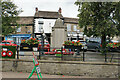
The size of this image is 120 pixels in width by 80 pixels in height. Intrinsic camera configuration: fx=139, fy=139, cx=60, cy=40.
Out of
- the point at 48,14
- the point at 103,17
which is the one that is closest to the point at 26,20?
the point at 48,14

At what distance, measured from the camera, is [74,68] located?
8195mm

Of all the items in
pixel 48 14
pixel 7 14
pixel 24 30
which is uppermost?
pixel 48 14

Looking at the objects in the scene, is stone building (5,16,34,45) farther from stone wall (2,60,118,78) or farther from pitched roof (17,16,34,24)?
stone wall (2,60,118,78)

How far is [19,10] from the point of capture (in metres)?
17.0

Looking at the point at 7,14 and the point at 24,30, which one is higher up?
the point at 7,14

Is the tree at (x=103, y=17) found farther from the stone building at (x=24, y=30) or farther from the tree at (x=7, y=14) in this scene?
the stone building at (x=24, y=30)

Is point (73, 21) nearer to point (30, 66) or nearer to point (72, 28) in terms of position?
point (72, 28)

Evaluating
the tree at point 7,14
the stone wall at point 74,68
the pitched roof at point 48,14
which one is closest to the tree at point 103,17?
the stone wall at point 74,68

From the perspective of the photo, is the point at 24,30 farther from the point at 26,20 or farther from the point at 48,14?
the point at 48,14

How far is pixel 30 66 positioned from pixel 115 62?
16.8ft

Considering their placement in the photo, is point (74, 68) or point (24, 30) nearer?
point (74, 68)

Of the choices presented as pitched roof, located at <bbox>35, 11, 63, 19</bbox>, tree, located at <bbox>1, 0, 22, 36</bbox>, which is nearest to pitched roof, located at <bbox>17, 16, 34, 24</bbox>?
pitched roof, located at <bbox>35, 11, 63, 19</bbox>

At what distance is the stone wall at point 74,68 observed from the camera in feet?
26.5

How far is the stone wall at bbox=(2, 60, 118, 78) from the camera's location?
806cm
